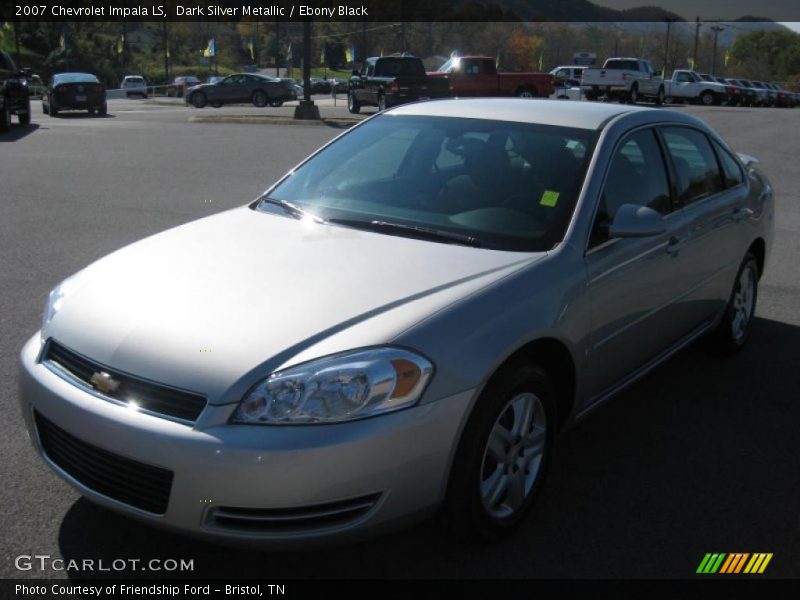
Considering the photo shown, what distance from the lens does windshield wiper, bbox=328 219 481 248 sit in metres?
3.74

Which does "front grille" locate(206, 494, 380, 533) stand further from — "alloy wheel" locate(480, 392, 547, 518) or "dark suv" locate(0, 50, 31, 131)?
"dark suv" locate(0, 50, 31, 131)

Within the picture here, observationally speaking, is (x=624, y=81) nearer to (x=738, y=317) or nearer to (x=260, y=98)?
(x=260, y=98)

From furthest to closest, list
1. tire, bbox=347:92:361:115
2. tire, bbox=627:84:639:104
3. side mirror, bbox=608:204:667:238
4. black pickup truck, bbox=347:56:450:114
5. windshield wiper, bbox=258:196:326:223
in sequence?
tire, bbox=627:84:639:104 → tire, bbox=347:92:361:115 → black pickup truck, bbox=347:56:450:114 → windshield wiper, bbox=258:196:326:223 → side mirror, bbox=608:204:667:238

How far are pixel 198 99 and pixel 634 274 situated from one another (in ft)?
118

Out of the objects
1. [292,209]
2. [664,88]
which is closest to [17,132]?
[292,209]

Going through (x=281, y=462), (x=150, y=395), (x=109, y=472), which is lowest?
(x=109, y=472)

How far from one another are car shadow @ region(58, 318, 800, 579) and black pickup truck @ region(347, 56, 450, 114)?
2498 cm

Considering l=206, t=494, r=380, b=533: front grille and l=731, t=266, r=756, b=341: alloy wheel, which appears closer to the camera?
l=206, t=494, r=380, b=533: front grille

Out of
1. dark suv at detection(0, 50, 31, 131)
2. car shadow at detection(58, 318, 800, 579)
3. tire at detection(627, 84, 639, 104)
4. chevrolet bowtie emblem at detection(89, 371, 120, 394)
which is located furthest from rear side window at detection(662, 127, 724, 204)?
tire at detection(627, 84, 639, 104)

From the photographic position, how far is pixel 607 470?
13.0 feet

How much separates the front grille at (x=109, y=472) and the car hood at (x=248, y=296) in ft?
0.93

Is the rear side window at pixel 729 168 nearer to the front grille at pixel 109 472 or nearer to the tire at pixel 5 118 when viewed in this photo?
the front grille at pixel 109 472

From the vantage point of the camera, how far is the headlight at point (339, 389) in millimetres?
2746

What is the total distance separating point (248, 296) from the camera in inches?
127
